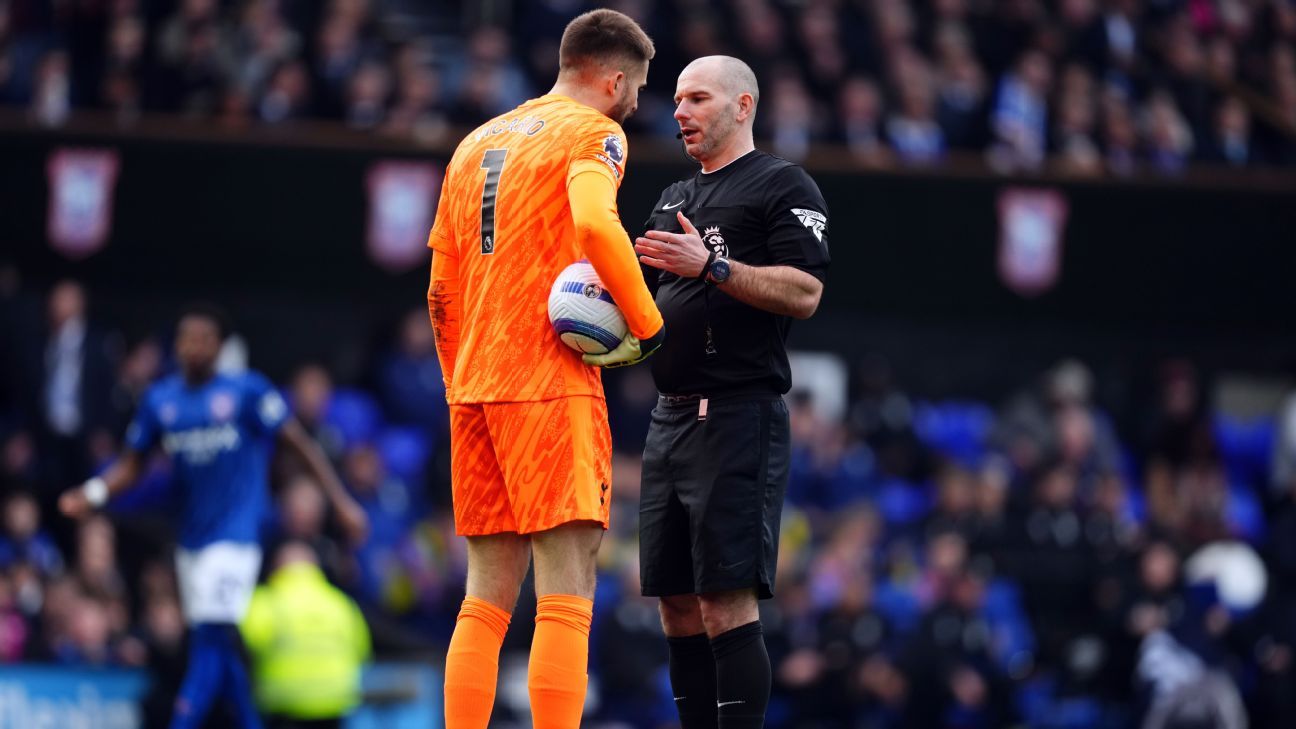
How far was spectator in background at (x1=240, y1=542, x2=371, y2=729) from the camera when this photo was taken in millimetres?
12117

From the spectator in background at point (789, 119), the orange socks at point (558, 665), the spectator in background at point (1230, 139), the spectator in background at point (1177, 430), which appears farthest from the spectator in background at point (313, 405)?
the spectator in background at point (1230, 139)

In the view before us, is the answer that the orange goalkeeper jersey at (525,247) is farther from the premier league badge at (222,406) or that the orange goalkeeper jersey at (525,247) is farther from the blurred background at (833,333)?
the blurred background at (833,333)

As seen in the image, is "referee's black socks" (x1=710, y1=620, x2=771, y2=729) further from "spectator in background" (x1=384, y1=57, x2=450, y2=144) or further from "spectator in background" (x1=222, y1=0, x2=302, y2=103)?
"spectator in background" (x1=222, y1=0, x2=302, y2=103)

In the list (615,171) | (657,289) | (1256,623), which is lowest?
(1256,623)

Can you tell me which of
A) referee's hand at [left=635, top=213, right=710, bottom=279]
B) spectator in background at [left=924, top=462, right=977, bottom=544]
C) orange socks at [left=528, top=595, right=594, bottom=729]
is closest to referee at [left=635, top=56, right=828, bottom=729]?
referee's hand at [left=635, top=213, right=710, bottom=279]

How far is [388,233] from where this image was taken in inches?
669

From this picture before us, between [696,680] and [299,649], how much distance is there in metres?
5.84

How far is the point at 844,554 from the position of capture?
588 inches

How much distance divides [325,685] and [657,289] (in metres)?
6.02

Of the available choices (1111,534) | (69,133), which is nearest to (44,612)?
(69,133)

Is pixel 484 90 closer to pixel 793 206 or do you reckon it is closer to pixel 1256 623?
pixel 1256 623

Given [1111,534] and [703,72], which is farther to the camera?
[1111,534]

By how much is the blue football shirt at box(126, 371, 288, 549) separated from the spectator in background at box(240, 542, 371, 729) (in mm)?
1772

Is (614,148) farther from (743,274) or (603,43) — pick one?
(743,274)
